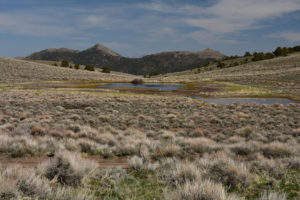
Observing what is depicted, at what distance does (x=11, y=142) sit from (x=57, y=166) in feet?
16.3

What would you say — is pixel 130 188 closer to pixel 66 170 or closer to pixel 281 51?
pixel 66 170

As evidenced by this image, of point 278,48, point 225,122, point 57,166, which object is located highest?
point 278,48

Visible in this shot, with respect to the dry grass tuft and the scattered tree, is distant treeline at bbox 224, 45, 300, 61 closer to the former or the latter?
the scattered tree

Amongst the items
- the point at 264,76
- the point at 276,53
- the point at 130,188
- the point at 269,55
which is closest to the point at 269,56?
the point at 269,55

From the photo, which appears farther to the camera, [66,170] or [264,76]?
[264,76]

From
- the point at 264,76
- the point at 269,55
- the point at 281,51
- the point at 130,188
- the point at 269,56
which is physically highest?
the point at 281,51

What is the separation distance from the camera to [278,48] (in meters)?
149

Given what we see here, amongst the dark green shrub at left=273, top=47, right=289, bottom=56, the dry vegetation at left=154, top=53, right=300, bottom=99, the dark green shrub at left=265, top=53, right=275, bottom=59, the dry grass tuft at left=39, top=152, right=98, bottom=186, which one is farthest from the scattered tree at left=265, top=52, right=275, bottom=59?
the dry grass tuft at left=39, top=152, right=98, bottom=186

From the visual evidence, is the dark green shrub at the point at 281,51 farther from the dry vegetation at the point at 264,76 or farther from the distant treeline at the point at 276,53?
the dry vegetation at the point at 264,76

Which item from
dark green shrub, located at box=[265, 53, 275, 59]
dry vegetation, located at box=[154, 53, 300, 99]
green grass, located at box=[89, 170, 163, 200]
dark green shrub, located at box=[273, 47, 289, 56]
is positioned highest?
dark green shrub, located at box=[273, 47, 289, 56]

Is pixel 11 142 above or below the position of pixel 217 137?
above

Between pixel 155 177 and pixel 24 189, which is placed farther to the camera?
pixel 155 177

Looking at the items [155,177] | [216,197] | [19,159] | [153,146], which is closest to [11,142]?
[19,159]

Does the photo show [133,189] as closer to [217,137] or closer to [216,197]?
[216,197]
